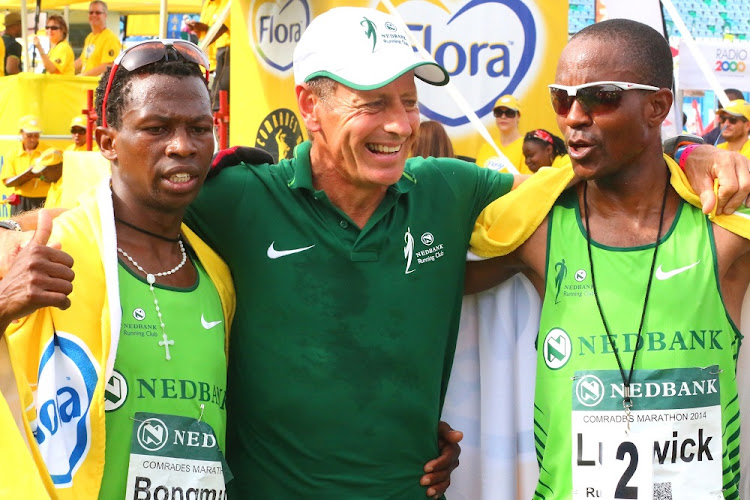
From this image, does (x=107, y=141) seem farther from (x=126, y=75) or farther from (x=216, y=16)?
(x=216, y=16)

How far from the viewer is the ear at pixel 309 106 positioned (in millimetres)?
3057

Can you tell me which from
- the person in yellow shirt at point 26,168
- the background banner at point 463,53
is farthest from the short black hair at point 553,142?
the person in yellow shirt at point 26,168

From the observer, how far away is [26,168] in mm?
14906

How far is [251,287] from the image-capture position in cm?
298

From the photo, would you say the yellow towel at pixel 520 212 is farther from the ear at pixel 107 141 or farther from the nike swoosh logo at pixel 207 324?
the ear at pixel 107 141

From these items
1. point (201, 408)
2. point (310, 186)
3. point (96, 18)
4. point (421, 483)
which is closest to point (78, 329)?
point (201, 408)

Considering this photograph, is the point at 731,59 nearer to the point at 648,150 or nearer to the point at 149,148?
the point at 648,150

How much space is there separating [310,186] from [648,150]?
41.2 inches

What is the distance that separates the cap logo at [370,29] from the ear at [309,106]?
248 millimetres

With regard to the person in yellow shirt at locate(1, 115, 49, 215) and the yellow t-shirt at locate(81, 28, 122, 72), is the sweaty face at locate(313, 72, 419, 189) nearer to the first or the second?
the person in yellow shirt at locate(1, 115, 49, 215)

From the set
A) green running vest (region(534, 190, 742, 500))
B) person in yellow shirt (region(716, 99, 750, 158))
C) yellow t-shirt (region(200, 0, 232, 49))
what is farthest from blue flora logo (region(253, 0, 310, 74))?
green running vest (region(534, 190, 742, 500))

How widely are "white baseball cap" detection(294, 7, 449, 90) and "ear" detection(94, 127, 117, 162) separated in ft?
2.01

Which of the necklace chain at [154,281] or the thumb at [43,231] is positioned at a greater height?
the thumb at [43,231]

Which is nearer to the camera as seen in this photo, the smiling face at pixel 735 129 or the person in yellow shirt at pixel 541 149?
the person in yellow shirt at pixel 541 149
